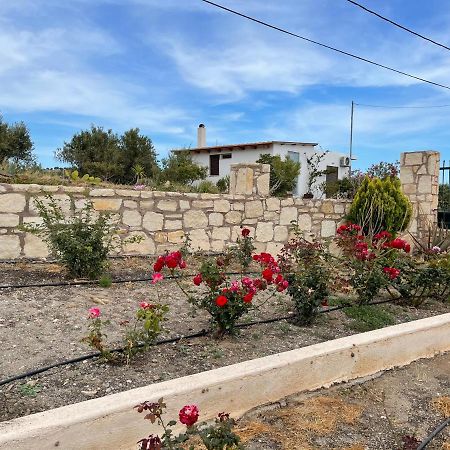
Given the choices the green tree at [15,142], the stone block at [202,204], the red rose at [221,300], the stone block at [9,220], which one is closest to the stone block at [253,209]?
the stone block at [202,204]

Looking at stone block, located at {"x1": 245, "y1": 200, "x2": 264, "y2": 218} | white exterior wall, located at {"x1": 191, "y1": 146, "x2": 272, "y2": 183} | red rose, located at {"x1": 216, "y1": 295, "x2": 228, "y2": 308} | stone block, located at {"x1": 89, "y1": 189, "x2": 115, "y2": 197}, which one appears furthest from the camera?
white exterior wall, located at {"x1": 191, "y1": 146, "x2": 272, "y2": 183}

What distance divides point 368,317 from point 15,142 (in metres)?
16.6

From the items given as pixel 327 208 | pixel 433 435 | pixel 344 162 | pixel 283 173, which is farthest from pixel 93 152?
pixel 433 435

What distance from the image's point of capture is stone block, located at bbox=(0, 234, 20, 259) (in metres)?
6.20

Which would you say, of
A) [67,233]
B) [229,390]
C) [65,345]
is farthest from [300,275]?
[67,233]

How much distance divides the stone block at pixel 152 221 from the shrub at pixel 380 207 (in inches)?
148

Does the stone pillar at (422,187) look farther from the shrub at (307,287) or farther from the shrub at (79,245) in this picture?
the shrub at (79,245)

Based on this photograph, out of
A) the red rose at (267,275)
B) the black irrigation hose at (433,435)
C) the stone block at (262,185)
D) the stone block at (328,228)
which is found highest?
the stone block at (262,185)

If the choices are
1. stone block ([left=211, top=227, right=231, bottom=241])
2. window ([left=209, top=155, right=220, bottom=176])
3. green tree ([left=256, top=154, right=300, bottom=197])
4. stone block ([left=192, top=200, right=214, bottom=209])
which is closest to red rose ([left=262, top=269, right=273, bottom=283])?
stone block ([left=192, top=200, right=214, bottom=209])

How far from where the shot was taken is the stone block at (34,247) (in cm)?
631

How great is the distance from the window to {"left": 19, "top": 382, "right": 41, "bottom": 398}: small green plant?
2759 centimetres

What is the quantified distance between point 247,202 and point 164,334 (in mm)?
4470

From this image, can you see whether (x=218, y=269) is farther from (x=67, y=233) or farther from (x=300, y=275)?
(x=67, y=233)

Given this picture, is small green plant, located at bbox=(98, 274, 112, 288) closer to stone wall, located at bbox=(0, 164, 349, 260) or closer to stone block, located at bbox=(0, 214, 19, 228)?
stone wall, located at bbox=(0, 164, 349, 260)
